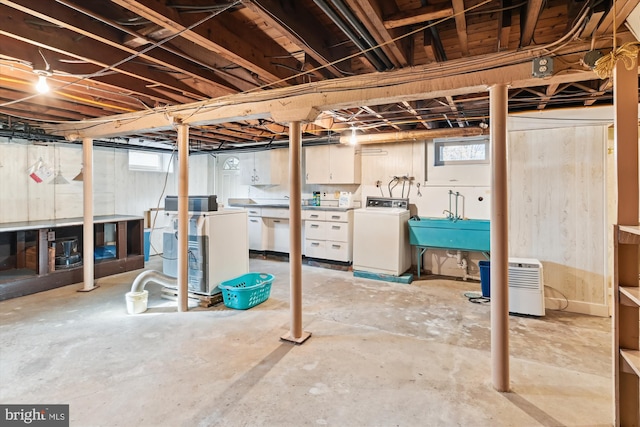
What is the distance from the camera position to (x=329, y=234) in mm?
5312

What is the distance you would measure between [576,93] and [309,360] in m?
3.43

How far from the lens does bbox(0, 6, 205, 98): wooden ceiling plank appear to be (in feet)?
6.16

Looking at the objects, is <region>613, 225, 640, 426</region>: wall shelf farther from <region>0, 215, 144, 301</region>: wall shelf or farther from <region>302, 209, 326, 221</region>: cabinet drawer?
<region>0, 215, 144, 301</region>: wall shelf

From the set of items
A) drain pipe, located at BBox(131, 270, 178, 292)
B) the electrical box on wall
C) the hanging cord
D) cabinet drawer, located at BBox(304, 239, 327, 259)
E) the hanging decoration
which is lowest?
drain pipe, located at BBox(131, 270, 178, 292)

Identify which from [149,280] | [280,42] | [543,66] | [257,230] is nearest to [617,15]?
[543,66]

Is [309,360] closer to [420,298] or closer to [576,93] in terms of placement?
[420,298]

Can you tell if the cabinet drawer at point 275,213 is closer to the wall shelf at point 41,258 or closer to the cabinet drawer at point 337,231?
the cabinet drawer at point 337,231

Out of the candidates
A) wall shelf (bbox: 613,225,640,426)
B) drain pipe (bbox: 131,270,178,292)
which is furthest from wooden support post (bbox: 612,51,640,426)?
drain pipe (bbox: 131,270,178,292)

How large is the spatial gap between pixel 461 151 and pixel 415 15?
136 inches

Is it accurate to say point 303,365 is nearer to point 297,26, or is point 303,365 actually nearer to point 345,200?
point 297,26

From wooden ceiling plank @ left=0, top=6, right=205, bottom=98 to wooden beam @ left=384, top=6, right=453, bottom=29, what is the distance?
189 centimetres

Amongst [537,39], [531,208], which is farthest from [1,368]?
[531,208]

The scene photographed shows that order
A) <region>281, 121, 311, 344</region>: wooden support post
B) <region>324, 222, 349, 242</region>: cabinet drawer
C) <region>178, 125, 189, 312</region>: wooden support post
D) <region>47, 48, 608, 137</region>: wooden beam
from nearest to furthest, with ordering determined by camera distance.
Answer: <region>47, 48, 608, 137</region>: wooden beam → <region>281, 121, 311, 344</region>: wooden support post → <region>178, 125, 189, 312</region>: wooden support post → <region>324, 222, 349, 242</region>: cabinet drawer

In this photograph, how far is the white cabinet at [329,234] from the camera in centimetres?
519
